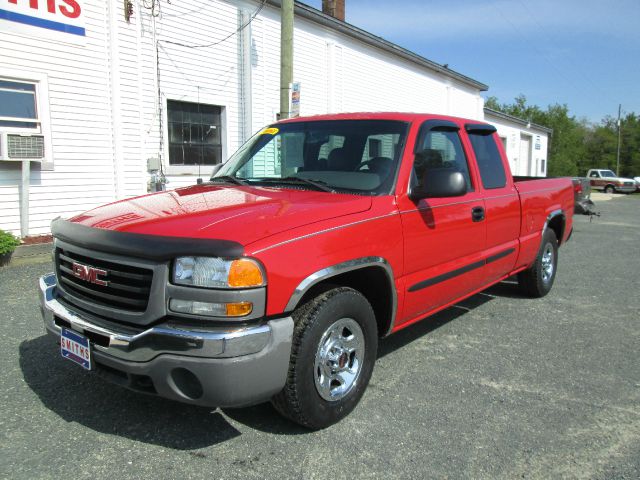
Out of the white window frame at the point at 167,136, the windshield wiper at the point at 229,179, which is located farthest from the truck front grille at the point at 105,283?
the white window frame at the point at 167,136

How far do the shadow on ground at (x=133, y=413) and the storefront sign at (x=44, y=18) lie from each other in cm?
604

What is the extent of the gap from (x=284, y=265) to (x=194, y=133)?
28.7 ft

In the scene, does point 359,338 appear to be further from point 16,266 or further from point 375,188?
point 16,266

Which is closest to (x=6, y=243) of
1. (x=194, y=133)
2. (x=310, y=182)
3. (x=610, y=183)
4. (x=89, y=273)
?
(x=194, y=133)

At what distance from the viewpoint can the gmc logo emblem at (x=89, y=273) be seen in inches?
106

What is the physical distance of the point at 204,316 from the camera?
2.40 m

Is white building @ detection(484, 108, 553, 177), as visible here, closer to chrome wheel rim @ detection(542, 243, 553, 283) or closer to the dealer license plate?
chrome wheel rim @ detection(542, 243, 553, 283)

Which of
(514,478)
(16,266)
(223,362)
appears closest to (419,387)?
(514,478)

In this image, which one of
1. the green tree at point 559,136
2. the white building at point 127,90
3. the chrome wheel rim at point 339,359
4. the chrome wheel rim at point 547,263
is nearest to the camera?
the chrome wheel rim at point 339,359

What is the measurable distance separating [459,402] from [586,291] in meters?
3.79

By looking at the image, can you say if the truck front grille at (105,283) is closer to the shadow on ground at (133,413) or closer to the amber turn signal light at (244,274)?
the amber turn signal light at (244,274)

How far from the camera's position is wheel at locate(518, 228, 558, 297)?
5.62 meters

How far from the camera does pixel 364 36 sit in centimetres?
1491

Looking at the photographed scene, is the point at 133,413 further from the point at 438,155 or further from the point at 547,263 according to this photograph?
the point at 547,263
